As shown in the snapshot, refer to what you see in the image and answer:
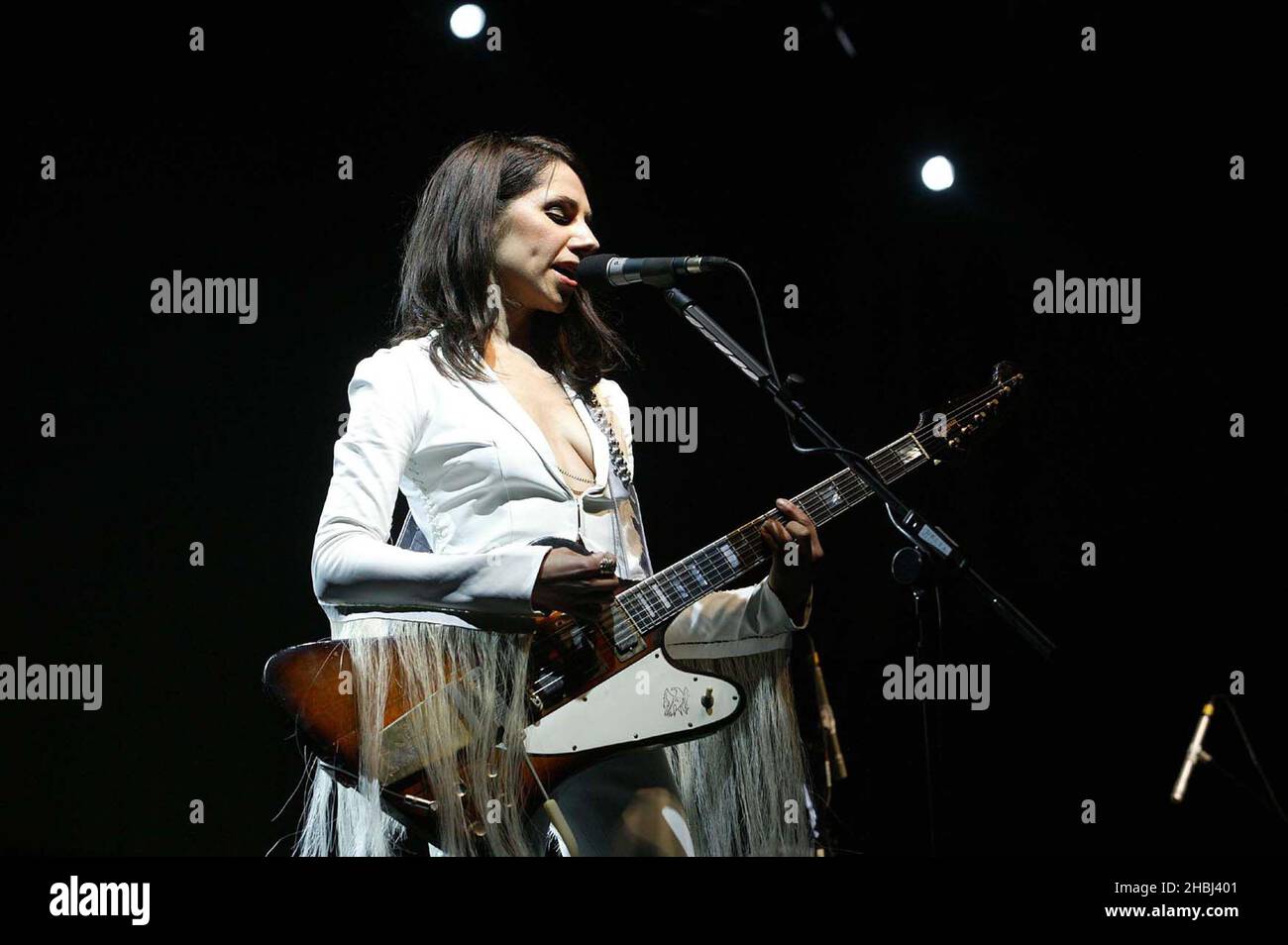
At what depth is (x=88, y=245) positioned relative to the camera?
2.82 meters

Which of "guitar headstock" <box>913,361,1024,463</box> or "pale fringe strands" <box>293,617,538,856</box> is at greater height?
"guitar headstock" <box>913,361,1024,463</box>

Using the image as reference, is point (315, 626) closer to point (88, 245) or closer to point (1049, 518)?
point (88, 245)

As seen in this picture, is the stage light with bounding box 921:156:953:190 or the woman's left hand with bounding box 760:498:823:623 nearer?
the woman's left hand with bounding box 760:498:823:623

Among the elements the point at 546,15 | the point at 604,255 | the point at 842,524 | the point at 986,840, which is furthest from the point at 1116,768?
the point at 546,15

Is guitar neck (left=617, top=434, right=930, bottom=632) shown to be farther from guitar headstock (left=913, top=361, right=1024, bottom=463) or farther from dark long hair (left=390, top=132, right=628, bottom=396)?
dark long hair (left=390, top=132, right=628, bottom=396)

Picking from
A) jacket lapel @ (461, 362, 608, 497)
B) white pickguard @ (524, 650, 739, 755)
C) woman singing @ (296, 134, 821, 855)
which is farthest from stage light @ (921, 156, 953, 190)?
white pickguard @ (524, 650, 739, 755)

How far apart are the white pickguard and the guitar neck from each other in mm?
97

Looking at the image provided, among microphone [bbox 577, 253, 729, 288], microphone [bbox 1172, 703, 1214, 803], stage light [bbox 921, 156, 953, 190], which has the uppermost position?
stage light [bbox 921, 156, 953, 190]

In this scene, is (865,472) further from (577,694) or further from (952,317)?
(952,317)

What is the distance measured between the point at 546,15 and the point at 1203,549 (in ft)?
7.24

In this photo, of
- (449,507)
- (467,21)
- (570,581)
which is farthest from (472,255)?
(467,21)

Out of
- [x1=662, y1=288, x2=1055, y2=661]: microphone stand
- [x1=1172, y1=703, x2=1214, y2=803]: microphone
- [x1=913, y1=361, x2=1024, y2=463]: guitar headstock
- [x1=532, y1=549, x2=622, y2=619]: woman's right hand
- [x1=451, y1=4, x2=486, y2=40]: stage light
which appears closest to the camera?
[x1=532, y1=549, x2=622, y2=619]: woman's right hand

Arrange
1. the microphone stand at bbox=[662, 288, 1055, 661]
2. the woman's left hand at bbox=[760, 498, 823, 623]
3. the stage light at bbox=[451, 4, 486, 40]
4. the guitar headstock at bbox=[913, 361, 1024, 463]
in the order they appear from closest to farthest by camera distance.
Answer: the microphone stand at bbox=[662, 288, 1055, 661] < the woman's left hand at bbox=[760, 498, 823, 623] < the guitar headstock at bbox=[913, 361, 1024, 463] < the stage light at bbox=[451, 4, 486, 40]

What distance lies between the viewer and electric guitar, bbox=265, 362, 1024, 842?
191 centimetres
